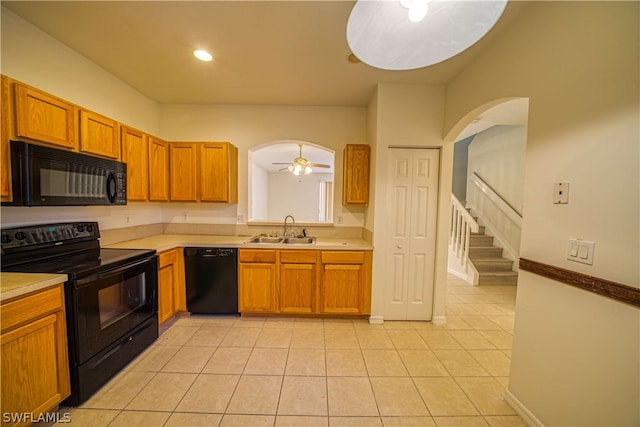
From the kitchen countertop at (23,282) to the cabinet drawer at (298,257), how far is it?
5.76 ft

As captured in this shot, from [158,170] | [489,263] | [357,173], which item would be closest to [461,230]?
[489,263]

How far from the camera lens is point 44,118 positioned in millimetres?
1746

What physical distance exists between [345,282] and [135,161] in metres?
2.65

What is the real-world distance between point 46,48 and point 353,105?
119 inches

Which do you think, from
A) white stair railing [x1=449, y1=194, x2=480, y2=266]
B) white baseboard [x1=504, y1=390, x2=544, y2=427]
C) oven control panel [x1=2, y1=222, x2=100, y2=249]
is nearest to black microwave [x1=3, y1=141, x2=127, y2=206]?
oven control panel [x1=2, y1=222, x2=100, y2=249]

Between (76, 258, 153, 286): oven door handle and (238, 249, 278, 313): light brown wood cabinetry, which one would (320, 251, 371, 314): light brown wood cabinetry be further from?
(76, 258, 153, 286): oven door handle

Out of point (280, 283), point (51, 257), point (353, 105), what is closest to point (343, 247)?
point (280, 283)

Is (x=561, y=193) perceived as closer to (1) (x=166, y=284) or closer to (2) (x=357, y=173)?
(2) (x=357, y=173)

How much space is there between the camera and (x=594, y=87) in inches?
47.8

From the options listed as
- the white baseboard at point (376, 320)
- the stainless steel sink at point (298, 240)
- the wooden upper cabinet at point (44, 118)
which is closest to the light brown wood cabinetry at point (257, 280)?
the stainless steel sink at point (298, 240)

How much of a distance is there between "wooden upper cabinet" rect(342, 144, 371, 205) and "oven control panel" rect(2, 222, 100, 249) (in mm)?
2660

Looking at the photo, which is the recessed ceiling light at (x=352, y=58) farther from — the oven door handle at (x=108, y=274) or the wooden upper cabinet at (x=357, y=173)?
the oven door handle at (x=108, y=274)

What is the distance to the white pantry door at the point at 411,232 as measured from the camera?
2766mm

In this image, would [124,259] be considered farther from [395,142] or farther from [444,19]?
[395,142]
